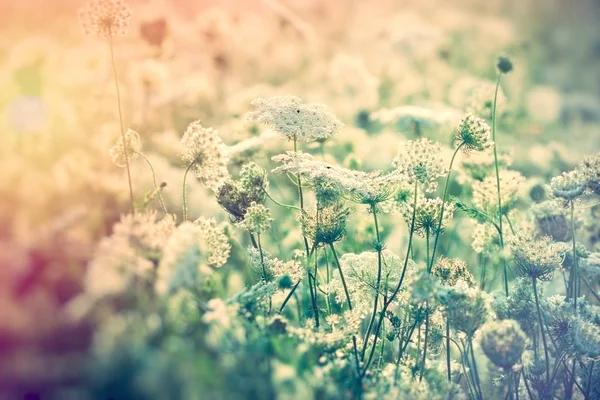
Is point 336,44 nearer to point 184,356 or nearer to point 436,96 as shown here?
point 436,96

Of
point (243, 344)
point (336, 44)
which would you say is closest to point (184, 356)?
point (243, 344)

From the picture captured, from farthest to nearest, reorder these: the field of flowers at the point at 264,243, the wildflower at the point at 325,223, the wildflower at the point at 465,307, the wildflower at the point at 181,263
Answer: the wildflower at the point at 325,223, the wildflower at the point at 465,307, the field of flowers at the point at 264,243, the wildflower at the point at 181,263

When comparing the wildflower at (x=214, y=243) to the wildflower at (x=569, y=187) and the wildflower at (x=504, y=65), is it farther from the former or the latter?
the wildflower at (x=504, y=65)

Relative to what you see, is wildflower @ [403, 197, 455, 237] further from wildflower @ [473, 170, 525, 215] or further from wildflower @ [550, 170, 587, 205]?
wildflower @ [550, 170, 587, 205]

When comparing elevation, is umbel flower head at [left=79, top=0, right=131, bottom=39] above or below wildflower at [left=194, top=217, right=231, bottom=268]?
above

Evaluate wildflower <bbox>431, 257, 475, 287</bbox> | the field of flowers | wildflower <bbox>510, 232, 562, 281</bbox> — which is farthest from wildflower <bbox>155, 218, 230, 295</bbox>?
wildflower <bbox>510, 232, 562, 281</bbox>

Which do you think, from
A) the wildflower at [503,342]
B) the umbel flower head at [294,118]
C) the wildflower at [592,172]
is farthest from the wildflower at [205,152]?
the wildflower at [592,172]

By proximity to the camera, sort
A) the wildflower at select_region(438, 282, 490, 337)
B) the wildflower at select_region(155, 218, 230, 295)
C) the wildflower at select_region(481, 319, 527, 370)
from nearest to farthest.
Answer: the wildflower at select_region(155, 218, 230, 295), the wildflower at select_region(481, 319, 527, 370), the wildflower at select_region(438, 282, 490, 337)
